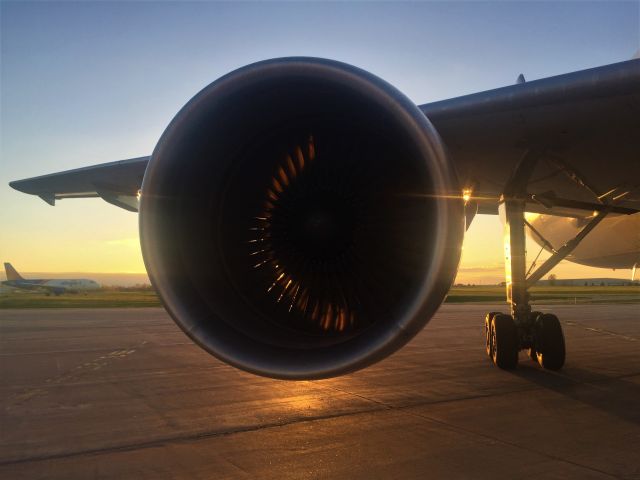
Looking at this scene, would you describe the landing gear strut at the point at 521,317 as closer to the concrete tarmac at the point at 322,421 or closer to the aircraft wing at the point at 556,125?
the concrete tarmac at the point at 322,421

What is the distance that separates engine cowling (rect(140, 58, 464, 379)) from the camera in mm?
2834

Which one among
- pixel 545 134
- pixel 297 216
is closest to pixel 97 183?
pixel 297 216

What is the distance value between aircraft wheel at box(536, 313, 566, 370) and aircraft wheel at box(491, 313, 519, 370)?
257 millimetres

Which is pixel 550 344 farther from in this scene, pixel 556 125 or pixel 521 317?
pixel 556 125

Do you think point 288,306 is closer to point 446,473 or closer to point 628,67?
point 446,473

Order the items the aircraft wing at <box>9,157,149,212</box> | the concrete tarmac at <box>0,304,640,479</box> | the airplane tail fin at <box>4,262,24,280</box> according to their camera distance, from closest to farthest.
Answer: the concrete tarmac at <box>0,304,640,479</box>
the aircraft wing at <box>9,157,149,212</box>
the airplane tail fin at <box>4,262,24,280</box>

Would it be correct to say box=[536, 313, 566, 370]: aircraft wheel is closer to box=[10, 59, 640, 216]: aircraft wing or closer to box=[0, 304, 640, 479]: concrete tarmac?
box=[0, 304, 640, 479]: concrete tarmac

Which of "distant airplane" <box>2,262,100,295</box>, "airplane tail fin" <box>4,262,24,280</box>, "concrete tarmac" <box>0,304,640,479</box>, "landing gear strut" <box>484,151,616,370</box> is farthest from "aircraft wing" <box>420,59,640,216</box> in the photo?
"airplane tail fin" <box>4,262,24,280</box>

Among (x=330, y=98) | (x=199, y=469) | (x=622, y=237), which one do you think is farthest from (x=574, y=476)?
(x=622, y=237)

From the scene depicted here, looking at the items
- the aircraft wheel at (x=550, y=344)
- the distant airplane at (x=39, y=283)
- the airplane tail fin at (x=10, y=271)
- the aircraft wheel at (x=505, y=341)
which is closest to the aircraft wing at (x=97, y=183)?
the aircraft wheel at (x=505, y=341)

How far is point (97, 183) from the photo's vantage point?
20.7 feet

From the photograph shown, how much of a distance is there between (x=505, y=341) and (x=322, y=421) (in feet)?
10.1

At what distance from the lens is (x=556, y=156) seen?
4.88 metres

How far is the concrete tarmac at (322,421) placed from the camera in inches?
118
